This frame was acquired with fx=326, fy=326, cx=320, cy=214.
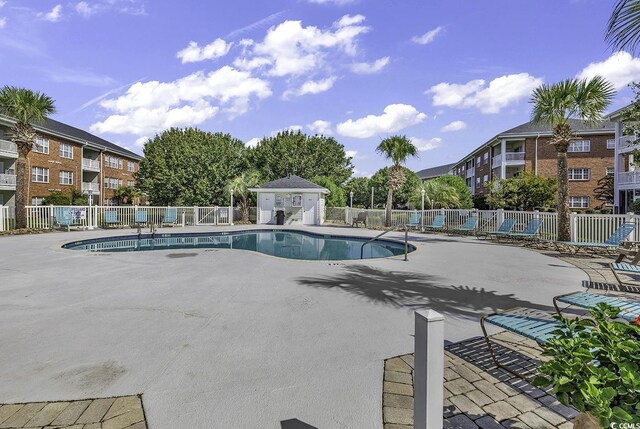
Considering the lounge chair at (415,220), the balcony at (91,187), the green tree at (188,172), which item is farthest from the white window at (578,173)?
the balcony at (91,187)

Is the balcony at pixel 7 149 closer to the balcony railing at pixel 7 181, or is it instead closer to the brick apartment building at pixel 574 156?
the balcony railing at pixel 7 181

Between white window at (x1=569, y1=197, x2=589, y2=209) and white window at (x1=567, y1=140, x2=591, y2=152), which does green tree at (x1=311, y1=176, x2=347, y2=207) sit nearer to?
white window at (x1=569, y1=197, x2=589, y2=209)

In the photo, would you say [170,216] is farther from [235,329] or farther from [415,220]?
[235,329]

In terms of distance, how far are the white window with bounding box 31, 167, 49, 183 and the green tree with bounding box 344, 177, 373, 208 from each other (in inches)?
1216

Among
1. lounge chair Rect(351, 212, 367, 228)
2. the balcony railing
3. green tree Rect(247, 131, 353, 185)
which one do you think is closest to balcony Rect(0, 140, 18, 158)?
the balcony railing

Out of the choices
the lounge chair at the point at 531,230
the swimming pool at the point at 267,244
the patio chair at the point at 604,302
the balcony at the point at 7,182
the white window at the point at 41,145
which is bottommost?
the swimming pool at the point at 267,244

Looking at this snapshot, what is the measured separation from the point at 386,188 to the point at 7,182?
120 ft

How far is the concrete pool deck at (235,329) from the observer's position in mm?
2604

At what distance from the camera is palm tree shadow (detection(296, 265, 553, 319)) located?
16.2 feet

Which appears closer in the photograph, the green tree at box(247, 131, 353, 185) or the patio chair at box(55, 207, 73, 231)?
the patio chair at box(55, 207, 73, 231)

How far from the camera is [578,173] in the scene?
98.5 feet

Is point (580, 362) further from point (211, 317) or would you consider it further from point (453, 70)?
point (453, 70)

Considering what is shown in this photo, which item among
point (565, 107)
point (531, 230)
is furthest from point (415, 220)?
point (565, 107)

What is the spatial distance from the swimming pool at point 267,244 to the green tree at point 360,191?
25.2 metres
